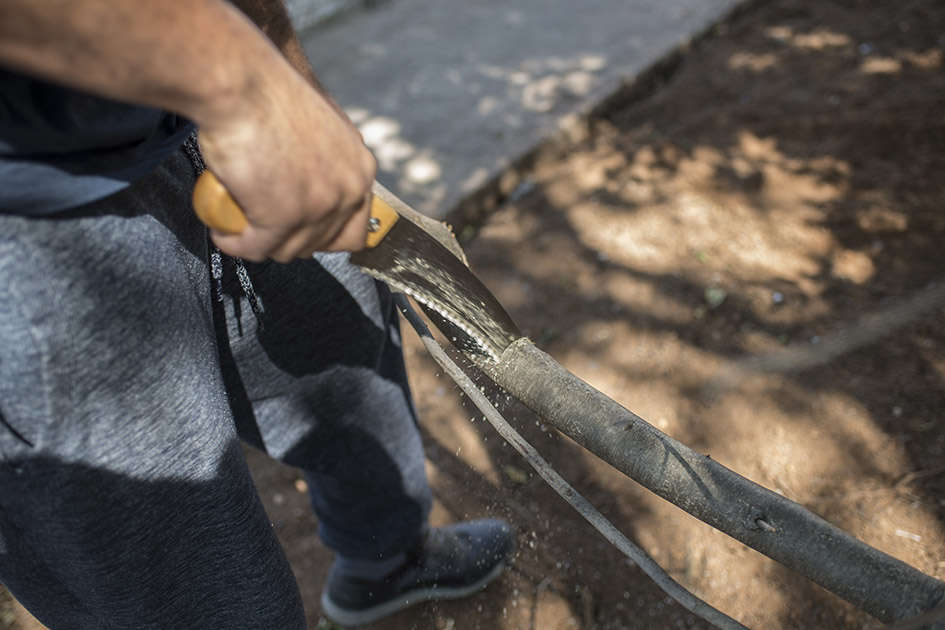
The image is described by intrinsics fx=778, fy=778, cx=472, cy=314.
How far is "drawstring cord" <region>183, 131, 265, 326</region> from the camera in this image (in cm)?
131

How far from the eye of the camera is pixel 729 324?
2914 mm

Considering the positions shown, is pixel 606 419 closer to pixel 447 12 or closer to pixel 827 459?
pixel 827 459

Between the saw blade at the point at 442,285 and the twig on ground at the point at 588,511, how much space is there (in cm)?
9

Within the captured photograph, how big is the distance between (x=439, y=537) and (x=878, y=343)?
1.62 meters

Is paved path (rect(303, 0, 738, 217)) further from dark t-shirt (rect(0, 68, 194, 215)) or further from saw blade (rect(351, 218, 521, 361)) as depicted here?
dark t-shirt (rect(0, 68, 194, 215))

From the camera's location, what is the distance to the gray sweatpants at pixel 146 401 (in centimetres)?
100

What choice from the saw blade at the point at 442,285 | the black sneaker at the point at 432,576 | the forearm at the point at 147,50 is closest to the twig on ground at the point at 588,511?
the saw blade at the point at 442,285

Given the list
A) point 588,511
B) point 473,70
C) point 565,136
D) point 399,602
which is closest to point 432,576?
point 399,602

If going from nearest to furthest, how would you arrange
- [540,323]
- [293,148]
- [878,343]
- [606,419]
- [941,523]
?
[293,148]
[606,419]
[941,523]
[878,343]
[540,323]

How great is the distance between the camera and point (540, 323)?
10.3 feet

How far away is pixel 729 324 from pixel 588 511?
Result: 6.08ft

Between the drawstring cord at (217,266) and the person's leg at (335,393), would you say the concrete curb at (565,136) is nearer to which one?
the person's leg at (335,393)

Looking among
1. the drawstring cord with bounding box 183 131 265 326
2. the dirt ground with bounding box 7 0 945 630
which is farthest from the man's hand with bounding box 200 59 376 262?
the dirt ground with bounding box 7 0 945 630

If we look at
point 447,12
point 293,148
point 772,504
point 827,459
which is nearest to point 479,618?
point 827,459
